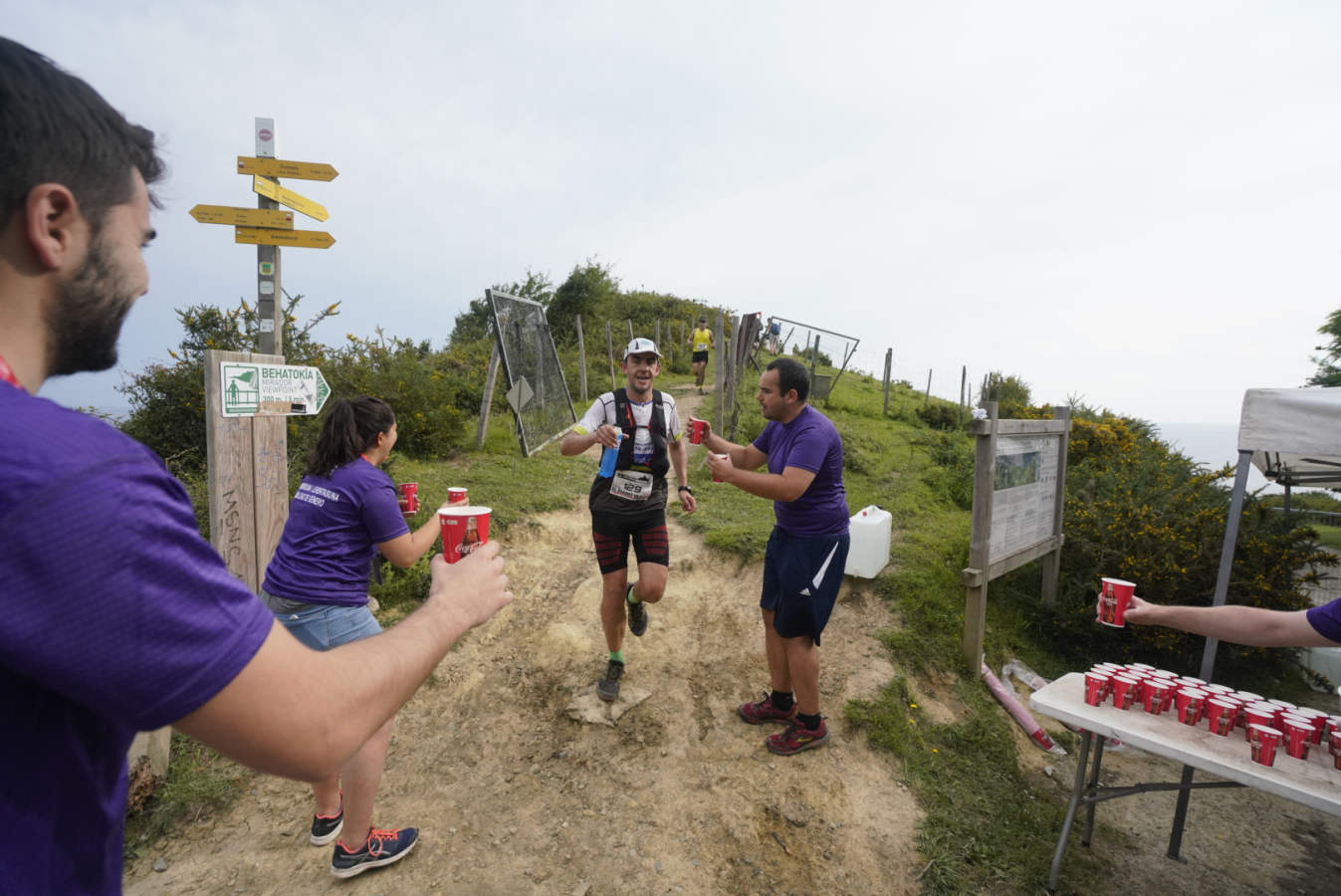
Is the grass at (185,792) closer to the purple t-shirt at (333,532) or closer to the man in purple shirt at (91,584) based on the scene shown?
the purple t-shirt at (333,532)

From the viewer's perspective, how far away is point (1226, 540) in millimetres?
4164

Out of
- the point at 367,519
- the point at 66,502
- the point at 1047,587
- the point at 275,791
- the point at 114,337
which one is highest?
the point at 114,337

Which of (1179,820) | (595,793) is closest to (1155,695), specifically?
(1179,820)

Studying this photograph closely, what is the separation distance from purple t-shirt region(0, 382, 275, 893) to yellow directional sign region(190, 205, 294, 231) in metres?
4.01

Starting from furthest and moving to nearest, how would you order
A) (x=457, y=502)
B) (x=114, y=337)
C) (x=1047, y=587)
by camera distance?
(x=1047, y=587), (x=457, y=502), (x=114, y=337)

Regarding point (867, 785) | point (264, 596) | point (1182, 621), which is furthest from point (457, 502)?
point (1182, 621)

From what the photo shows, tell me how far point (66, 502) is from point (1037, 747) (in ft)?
18.4

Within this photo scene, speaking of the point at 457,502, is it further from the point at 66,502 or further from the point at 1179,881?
the point at 1179,881

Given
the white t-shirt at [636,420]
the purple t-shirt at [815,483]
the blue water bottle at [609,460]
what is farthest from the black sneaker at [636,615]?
the purple t-shirt at [815,483]

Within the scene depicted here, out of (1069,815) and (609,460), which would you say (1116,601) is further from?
(609,460)

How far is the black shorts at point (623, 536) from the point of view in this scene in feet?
13.5

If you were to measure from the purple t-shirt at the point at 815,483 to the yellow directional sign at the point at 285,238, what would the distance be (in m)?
3.22

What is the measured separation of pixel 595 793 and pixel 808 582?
170 cm

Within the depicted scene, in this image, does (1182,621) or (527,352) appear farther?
(527,352)
